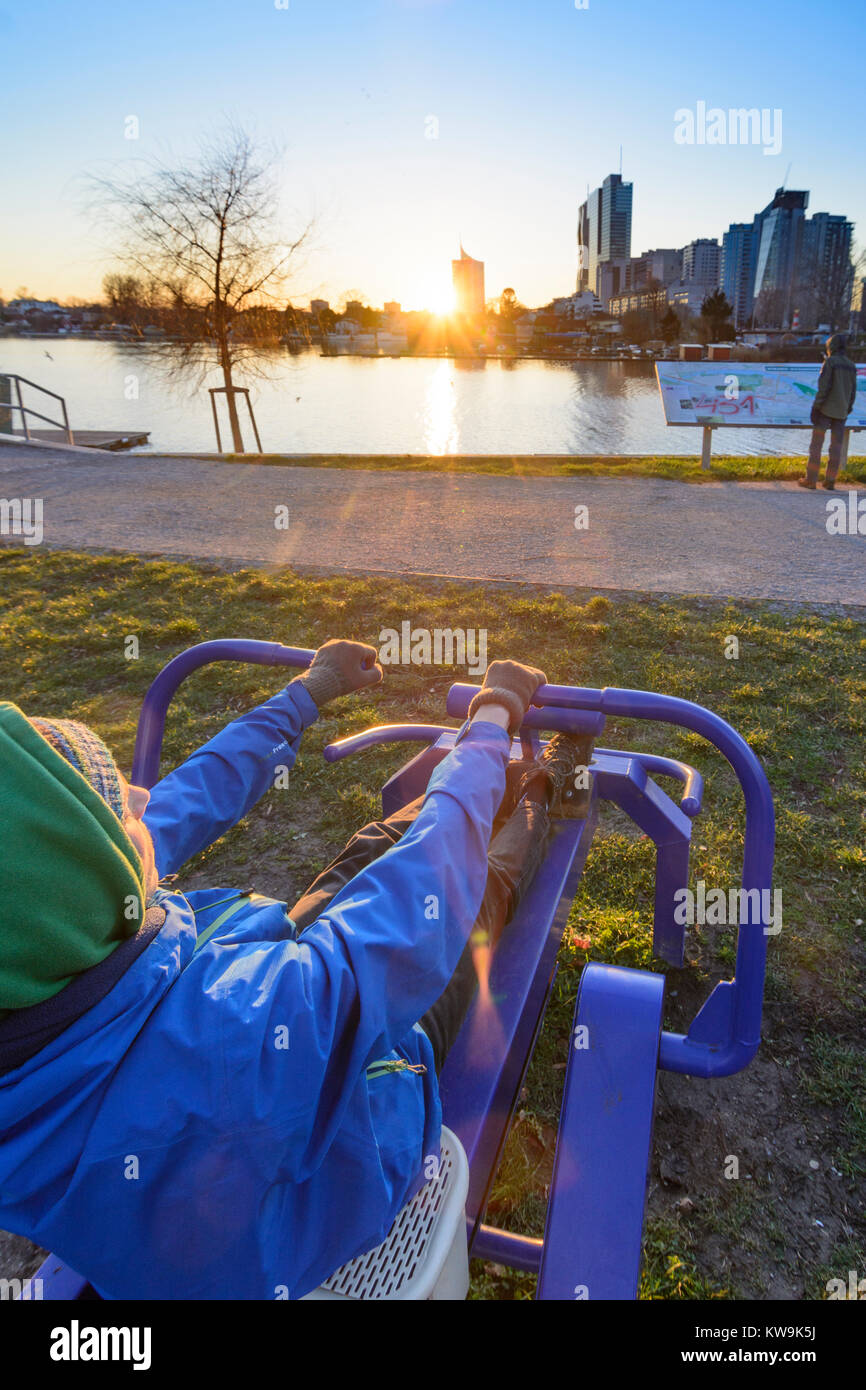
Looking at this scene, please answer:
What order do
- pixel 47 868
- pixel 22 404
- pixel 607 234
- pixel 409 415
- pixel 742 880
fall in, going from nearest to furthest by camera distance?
pixel 47 868
pixel 742 880
pixel 22 404
pixel 409 415
pixel 607 234

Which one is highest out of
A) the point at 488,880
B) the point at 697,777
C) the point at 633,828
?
the point at 697,777

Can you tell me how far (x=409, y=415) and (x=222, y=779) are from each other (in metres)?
20.0

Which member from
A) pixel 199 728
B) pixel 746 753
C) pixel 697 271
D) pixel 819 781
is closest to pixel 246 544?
pixel 199 728

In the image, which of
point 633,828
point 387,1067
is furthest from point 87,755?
point 633,828

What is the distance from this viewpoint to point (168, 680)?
207 cm

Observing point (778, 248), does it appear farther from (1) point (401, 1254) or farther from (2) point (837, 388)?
(1) point (401, 1254)

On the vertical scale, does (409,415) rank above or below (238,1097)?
above

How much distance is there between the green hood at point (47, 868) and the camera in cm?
78

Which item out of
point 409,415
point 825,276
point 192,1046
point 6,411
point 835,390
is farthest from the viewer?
point 825,276

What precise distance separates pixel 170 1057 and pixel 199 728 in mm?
3150

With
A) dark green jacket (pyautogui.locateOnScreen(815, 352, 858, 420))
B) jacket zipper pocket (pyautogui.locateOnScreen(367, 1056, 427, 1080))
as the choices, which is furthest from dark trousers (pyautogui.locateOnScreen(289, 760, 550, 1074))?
dark green jacket (pyautogui.locateOnScreen(815, 352, 858, 420))

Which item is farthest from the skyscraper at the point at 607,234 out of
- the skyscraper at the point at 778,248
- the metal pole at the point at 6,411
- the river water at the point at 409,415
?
the metal pole at the point at 6,411

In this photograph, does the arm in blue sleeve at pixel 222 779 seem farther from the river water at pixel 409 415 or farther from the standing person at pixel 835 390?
the river water at pixel 409 415

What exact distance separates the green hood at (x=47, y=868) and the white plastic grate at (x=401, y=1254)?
69cm
